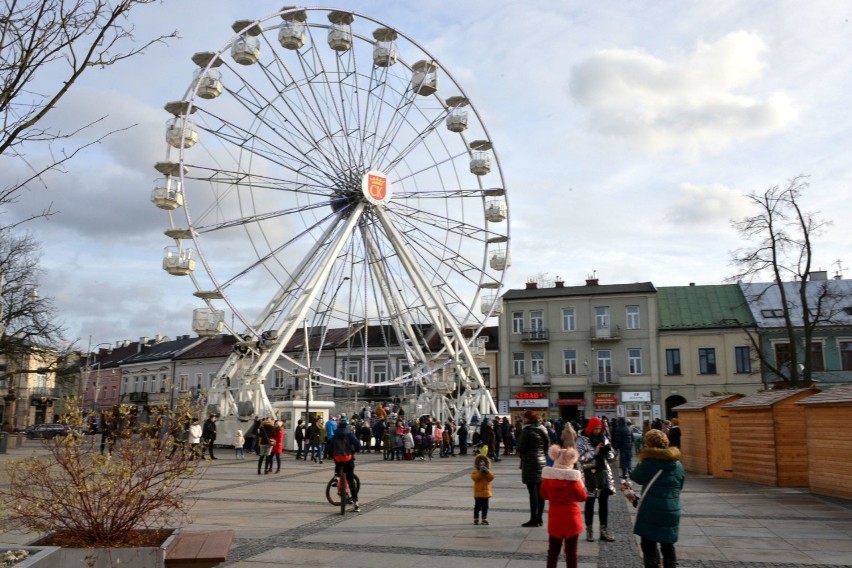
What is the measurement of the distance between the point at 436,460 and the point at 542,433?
55.6ft

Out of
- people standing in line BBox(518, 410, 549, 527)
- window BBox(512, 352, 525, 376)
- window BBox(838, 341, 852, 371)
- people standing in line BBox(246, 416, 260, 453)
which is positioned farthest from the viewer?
window BBox(512, 352, 525, 376)

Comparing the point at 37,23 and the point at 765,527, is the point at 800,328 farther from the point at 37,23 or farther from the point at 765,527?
the point at 37,23

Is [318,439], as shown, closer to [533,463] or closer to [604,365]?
[533,463]

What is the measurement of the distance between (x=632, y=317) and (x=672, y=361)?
12.6 feet

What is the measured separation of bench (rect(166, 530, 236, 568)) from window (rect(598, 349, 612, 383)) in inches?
1768

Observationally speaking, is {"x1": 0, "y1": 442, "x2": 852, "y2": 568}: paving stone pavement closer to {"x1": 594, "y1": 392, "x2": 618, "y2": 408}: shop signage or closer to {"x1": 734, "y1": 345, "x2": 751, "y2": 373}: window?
{"x1": 594, "y1": 392, "x2": 618, "y2": 408}: shop signage

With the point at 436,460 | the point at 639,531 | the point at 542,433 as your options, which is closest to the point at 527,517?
the point at 542,433

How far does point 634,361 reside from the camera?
166ft

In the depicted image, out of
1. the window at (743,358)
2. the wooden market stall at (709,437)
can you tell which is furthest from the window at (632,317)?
the wooden market stall at (709,437)

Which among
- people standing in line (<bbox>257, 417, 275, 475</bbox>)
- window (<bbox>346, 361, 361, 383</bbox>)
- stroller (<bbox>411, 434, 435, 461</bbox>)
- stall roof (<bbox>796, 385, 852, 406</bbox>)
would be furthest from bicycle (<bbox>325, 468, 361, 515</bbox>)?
window (<bbox>346, 361, 361, 383</bbox>)

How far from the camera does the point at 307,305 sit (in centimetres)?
3038

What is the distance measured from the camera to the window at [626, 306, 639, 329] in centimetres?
5106

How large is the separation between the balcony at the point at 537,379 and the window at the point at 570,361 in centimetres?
138

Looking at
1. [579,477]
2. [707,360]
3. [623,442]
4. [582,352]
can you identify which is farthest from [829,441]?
[582,352]
